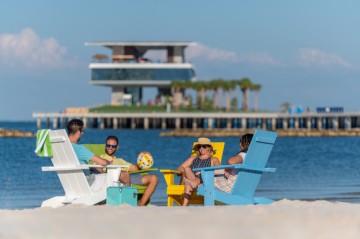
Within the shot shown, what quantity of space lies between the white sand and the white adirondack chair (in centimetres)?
69

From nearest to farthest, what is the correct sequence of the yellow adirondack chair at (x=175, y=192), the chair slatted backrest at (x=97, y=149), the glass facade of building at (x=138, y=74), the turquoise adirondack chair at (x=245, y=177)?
the turquoise adirondack chair at (x=245, y=177) < the yellow adirondack chair at (x=175, y=192) < the chair slatted backrest at (x=97, y=149) < the glass facade of building at (x=138, y=74)

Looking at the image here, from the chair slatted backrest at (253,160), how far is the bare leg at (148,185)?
2.43 ft

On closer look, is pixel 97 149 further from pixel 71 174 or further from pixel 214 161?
pixel 214 161

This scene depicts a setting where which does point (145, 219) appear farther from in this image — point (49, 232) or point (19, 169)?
point (19, 169)

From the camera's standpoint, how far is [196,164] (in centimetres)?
956

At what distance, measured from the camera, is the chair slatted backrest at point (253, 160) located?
9148 mm

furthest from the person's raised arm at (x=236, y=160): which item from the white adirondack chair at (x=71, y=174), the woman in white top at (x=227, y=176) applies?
the white adirondack chair at (x=71, y=174)

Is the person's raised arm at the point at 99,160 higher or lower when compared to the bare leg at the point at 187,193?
higher

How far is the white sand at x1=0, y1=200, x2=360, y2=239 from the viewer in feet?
23.8

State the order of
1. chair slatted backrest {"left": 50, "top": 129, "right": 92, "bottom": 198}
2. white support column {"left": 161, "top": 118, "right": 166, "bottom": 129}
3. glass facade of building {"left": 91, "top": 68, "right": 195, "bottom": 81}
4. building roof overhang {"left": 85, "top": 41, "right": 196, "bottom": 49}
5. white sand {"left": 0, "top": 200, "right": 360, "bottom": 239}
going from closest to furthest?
white sand {"left": 0, "top": 200, "right": 360, "bottom": 239}
chair slatted backrest {"left": 50, "top": 129, "right": 92, "bottom": 198}
white support column {"left": 161, "top": 118, "right": 166, "bottom": 129}
glass facade of building {"left": 91, "top": 68, "right": 195, "bottom": 81}
building roof overhang {"left": 85, "top": 41, "right": 196, "bottom": 49}

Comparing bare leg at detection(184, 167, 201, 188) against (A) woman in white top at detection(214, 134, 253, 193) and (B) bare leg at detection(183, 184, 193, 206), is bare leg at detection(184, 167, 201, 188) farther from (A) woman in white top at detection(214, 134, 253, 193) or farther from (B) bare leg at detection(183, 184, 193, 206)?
(A) woman in white top at detection(214, 134, 253, 193)

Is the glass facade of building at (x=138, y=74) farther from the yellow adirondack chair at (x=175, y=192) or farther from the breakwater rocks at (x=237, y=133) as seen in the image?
the yellow adirondack chair at (x=175, y=192)

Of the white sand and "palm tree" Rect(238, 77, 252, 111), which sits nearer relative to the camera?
the white sand

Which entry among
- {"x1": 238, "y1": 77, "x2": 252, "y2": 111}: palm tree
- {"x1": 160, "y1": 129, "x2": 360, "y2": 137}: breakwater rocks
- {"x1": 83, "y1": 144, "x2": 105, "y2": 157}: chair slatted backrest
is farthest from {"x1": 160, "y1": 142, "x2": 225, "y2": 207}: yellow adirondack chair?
{"x1": 238, "y1": 77, "x2": 252, "y2": 111}: palm tree
